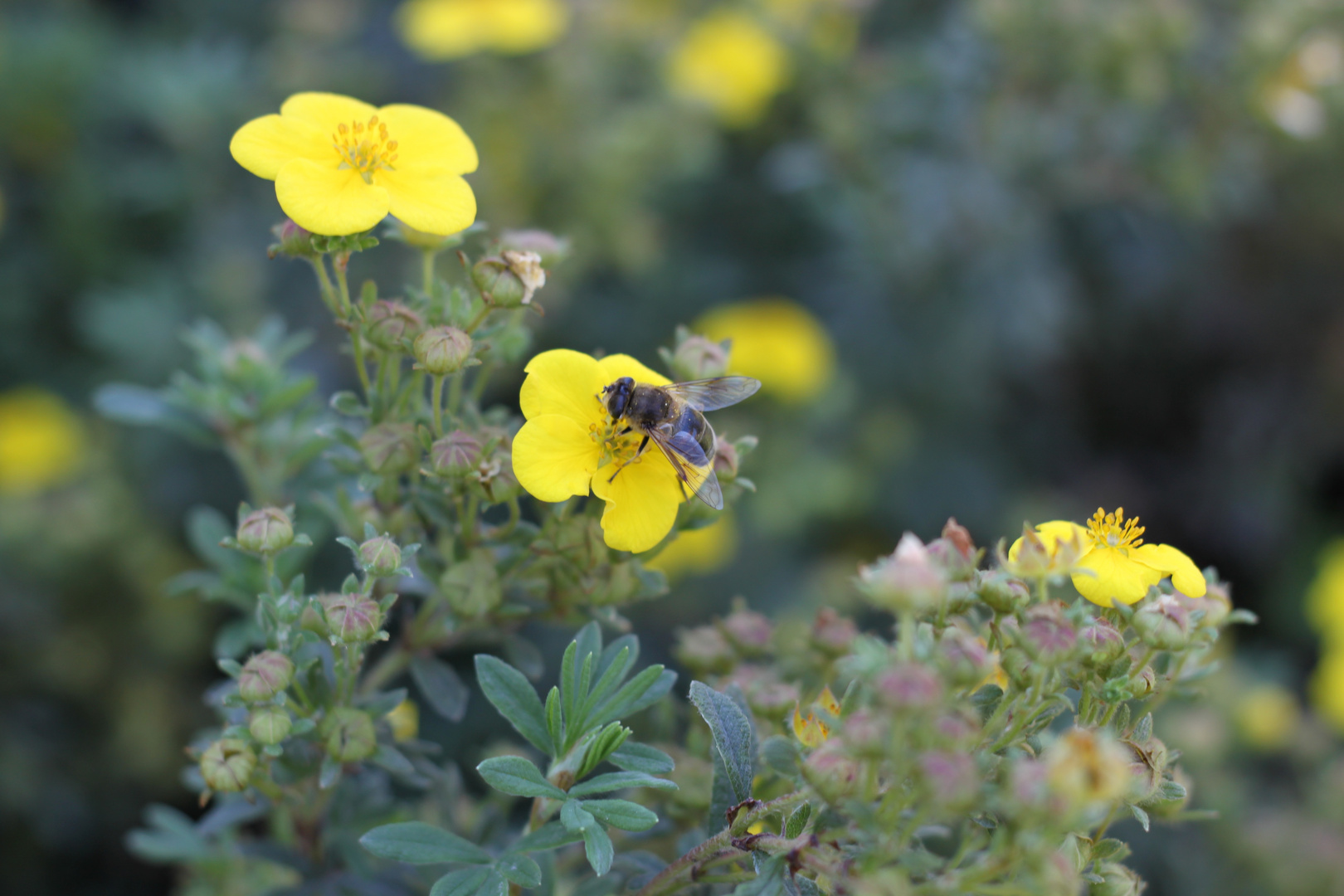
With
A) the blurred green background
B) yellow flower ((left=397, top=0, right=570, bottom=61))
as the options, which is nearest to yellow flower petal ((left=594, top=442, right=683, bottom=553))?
the blurred green background

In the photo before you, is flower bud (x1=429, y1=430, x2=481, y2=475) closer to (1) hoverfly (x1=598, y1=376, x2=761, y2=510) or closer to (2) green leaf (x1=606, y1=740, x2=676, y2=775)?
(1) hoverfly (x1=598, y1=376, x2=761, y2=510)

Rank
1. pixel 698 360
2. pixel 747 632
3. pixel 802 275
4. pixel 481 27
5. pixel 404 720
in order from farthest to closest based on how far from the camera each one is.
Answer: pixel 802 275
pixel 481 27
pixel 404 720
pixel 747 632
pixel 698 360

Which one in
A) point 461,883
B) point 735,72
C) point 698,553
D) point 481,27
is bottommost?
point 461,883

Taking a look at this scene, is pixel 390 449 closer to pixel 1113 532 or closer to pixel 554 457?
pixel 554 457

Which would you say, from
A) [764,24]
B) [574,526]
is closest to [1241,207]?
[764,24]

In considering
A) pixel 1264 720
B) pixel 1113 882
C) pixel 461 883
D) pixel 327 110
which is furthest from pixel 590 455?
pixel 1264 720

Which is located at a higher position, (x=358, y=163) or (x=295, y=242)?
(x=358, y=163)

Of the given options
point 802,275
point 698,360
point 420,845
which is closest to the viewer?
point 420,845
